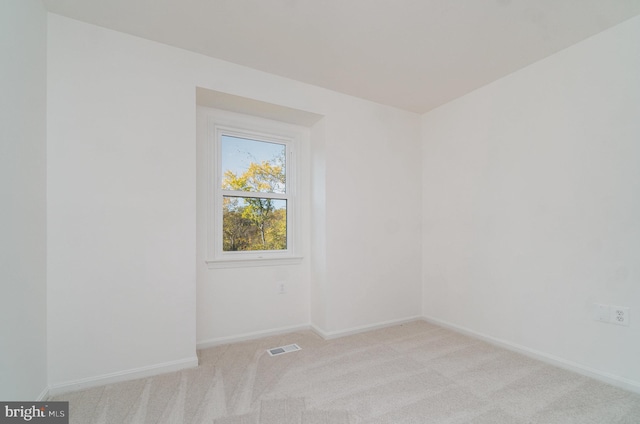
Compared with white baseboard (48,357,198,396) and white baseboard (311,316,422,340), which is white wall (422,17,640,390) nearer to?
white baseboard (311,316,422,340)

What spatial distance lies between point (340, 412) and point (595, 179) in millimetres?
2434

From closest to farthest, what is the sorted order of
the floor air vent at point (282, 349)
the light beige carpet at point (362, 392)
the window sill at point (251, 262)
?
the light beige carpet at point (362, 392), the floor air vent at point (282, 349), the window sill at point (251, 262)

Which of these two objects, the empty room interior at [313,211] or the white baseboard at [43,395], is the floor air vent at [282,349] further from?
the white baseboard at [43,395]

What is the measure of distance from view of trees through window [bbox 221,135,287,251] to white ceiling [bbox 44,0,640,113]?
83cm

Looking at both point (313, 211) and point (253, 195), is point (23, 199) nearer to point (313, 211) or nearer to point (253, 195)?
point (253, 195)

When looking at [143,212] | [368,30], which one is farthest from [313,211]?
[368,30]

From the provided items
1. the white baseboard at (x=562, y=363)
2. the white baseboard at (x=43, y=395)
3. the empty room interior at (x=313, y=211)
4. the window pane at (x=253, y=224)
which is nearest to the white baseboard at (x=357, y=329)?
the empty room interior at (x=313, y=211)

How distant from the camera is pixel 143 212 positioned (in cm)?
229

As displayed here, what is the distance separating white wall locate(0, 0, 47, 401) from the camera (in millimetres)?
1489

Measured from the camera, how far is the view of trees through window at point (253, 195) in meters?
3.08

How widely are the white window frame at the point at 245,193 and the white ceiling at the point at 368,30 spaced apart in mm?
592

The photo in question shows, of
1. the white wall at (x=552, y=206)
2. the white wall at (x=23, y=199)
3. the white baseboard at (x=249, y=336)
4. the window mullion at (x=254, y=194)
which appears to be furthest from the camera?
the window mullion at (x=254, y=194)

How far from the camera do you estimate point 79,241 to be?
2.08 m

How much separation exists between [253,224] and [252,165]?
62cm
